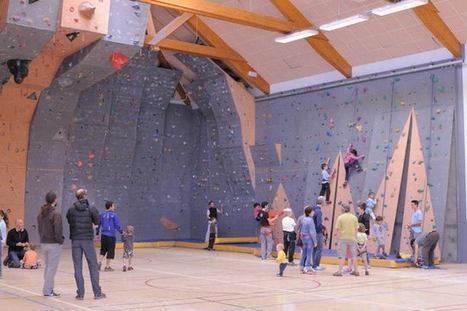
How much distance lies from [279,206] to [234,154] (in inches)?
94.3

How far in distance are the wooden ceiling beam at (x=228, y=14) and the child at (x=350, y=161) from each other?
365cm

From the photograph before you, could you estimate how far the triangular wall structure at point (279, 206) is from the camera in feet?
59.7

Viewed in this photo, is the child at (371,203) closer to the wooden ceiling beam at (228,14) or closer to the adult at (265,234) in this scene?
the adult at (265,234)

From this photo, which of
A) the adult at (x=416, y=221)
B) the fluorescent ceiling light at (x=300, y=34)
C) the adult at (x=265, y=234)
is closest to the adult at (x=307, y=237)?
the adult at (x=416, y=221)

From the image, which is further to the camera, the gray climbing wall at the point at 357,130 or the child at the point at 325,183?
the child at the point at 325,183

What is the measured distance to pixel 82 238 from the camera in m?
7.78

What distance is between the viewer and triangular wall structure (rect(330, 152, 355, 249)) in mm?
16203

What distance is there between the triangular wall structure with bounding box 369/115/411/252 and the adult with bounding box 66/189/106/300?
8.92 m

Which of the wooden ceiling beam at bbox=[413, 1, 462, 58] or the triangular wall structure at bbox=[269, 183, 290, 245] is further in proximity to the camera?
the triangular wall structure at bbox=[269, 183, 290, 245]

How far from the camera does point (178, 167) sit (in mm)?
20875

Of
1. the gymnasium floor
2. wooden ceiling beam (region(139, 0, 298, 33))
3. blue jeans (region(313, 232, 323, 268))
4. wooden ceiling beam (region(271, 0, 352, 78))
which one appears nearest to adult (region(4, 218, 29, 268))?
the gymnasium floor

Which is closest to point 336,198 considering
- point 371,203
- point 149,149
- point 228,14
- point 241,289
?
point 371,203

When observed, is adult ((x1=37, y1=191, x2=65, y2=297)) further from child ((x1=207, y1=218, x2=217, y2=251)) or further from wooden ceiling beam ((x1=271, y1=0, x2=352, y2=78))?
child ((x1=207, y1=218, x2=217, y2=251))

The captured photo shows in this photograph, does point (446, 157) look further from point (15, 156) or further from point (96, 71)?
point (15, 156)
